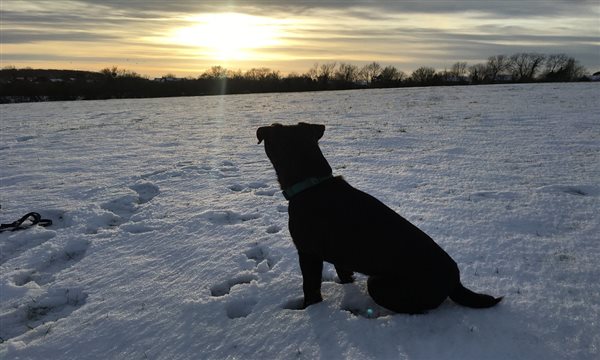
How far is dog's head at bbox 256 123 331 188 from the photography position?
3.30m

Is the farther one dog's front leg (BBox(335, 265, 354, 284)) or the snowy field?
dog's front leg (BBox(335, 265, 354, 284))

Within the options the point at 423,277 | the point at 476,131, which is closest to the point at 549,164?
the point at 476,131

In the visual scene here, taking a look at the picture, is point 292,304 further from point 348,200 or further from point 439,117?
point 439,117

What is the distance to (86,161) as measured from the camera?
30.8 ft

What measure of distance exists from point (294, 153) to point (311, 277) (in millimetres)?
1042

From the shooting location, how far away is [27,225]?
5.36 m

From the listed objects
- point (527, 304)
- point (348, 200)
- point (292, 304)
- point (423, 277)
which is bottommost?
point (292, 304)

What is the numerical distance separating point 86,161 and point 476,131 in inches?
405

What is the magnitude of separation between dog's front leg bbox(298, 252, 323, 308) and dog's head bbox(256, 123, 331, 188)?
0.64 metres

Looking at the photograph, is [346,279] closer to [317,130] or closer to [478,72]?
[317,130]

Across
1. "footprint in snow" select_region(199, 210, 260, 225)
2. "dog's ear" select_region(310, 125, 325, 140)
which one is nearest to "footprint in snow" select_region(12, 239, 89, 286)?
"footprint in snow" select_region(199, 210, 260, 225)

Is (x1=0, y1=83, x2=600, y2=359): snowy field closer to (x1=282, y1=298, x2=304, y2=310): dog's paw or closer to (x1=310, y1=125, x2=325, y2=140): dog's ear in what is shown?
(x1=282, y1=298, x2=304, y2=310): dog's paw

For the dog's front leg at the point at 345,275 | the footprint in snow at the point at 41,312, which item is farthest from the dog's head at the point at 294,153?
the footprint in snow at the point at 41,312

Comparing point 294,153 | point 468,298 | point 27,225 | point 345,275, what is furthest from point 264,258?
point 27,225
